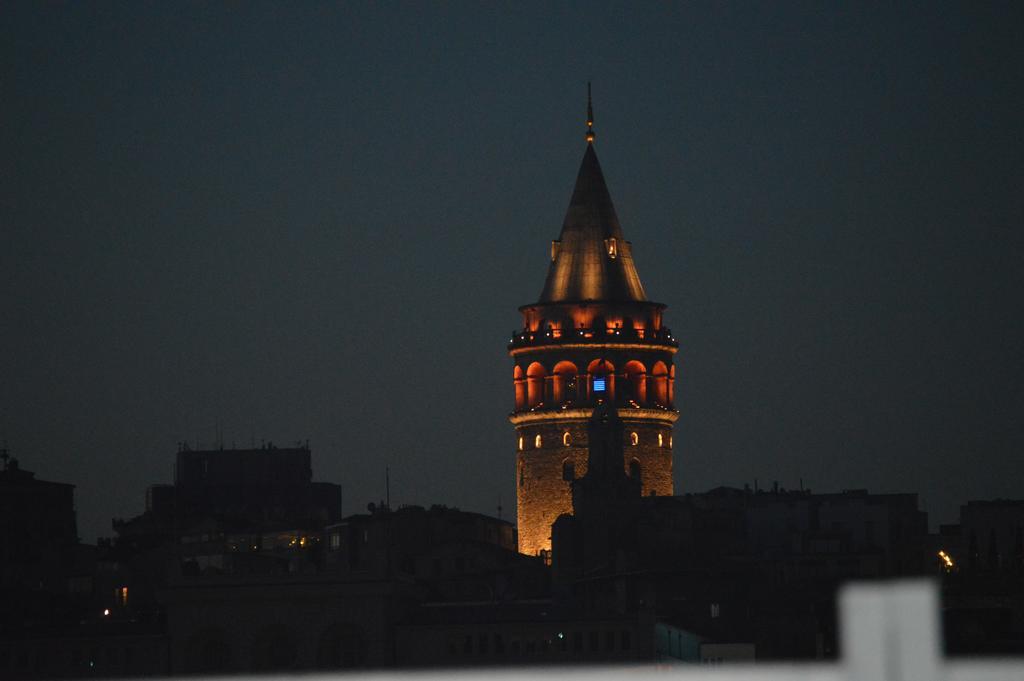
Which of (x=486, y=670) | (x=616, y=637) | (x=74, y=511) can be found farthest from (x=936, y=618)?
(x=74, y=511)

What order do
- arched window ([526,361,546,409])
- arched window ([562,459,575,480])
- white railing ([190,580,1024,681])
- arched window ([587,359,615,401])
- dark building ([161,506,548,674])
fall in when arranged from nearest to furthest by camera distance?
white railing ([190,580,1024,681])
dark building ([161,506,548,674])
arched window ([562,459,575,480])
arched window ([587,359,615,401])
arched window ([526,361,546,409])

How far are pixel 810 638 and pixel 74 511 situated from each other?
56938 mm

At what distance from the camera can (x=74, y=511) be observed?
387 feet

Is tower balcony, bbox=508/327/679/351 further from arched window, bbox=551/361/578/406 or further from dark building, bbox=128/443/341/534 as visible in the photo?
dark building, bbox=128/443/341/534

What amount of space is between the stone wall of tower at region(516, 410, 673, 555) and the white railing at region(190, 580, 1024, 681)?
98.4 meters

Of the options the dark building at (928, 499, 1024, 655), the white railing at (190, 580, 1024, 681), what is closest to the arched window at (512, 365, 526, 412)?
the dark building at (928, 499, 1024, 655)

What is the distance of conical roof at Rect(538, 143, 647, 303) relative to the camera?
108m

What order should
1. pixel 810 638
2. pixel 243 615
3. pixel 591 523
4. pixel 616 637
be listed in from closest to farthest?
pixel 810 638, pixel 616 637, pixel 243 615, pixel 591 523

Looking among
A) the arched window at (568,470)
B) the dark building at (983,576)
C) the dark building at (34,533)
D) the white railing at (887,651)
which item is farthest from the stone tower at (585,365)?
the white railing at (887,651)

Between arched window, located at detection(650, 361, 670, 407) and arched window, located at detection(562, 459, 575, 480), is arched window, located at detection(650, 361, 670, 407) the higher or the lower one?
the higher one

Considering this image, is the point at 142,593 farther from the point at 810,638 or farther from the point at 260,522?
the point at 810,638

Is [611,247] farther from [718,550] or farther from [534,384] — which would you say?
[718,550]

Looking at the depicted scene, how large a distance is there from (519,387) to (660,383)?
254 inches

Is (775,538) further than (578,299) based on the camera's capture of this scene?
No
